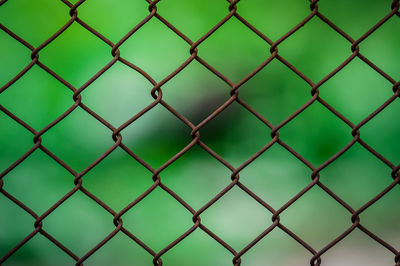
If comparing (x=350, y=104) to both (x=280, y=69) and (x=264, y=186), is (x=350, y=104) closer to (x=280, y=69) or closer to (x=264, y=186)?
(x=280, y=69)

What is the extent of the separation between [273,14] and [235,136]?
101 centimetres

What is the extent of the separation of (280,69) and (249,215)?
45.9 inches

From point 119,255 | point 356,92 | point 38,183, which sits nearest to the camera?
point 119,255

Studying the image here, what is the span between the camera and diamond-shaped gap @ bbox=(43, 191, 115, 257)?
2.60 m

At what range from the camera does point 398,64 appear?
10.8ft

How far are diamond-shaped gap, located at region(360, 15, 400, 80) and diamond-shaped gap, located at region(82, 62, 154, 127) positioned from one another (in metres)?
1.40

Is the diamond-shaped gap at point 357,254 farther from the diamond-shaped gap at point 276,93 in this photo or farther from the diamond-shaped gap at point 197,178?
the diamond-shaped gap at point 276,93

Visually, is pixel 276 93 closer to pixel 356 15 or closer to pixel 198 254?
pixel 356 15

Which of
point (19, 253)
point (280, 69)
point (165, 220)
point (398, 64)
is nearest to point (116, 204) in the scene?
point (165, 220)

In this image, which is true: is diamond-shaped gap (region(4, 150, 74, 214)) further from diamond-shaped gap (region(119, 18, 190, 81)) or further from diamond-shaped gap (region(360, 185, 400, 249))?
diamond-shaped gap (region(360, 185, 400, 249))

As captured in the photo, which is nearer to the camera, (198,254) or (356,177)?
(198,254)

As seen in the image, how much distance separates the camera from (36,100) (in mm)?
3197

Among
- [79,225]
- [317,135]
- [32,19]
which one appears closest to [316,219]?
[317,135]

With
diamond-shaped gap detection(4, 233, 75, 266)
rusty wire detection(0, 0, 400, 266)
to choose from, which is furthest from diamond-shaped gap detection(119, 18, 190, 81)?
rusty wire detection(0, 0, 400, 266)
